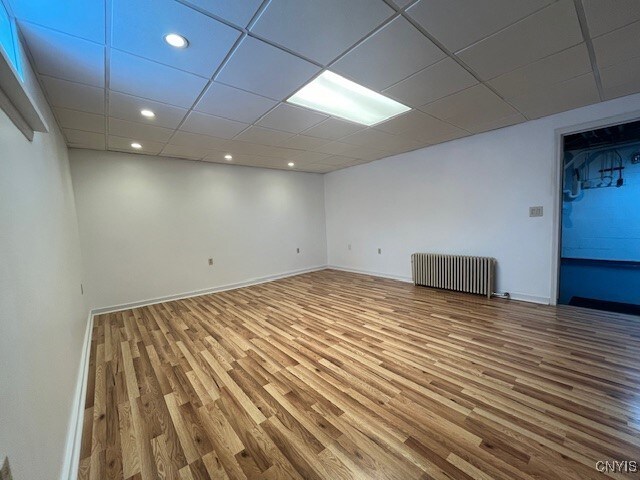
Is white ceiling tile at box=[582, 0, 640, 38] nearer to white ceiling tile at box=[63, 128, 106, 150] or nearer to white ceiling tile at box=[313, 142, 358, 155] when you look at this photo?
white ceiling tile at box=[313, 142, 358, 155]

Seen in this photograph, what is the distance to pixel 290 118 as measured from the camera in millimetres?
2994

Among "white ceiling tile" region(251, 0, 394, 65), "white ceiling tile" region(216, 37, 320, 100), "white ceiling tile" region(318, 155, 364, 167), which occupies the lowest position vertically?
"white ceiling tile" region(251, 0, 394, 65)

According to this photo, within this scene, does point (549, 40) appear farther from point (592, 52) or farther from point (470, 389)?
point (470, 389)

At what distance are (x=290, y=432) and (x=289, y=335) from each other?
1.42 metres

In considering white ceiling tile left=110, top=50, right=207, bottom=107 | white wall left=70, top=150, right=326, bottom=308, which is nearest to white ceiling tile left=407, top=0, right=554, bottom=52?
white ceiling tile left=110, top=50, right=207, bottom=107

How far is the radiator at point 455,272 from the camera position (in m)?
3.98

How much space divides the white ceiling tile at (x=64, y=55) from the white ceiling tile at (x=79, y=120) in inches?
30.6

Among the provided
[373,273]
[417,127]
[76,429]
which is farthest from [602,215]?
[76,429]

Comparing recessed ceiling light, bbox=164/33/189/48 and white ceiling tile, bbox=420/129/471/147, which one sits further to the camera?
white ceiling tile, bbox=420/129/471/147

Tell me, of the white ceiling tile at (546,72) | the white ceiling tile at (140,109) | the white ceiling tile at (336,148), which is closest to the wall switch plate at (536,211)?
the white ceiling tile at (546,72)

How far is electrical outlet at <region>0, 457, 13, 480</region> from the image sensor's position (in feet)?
2.24

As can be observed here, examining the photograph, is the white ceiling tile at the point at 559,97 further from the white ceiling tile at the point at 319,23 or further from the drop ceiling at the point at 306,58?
the white ceiling tile at the point at 319,23

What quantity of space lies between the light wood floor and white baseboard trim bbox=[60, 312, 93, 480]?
48 millimetres

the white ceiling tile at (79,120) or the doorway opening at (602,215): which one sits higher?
the white ceiling tile at (79,120)
